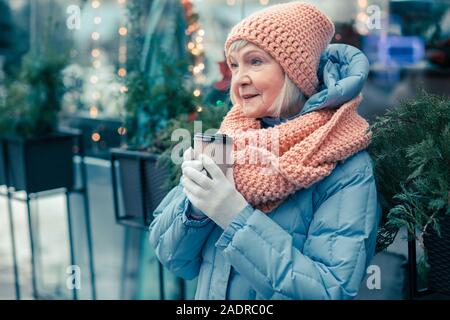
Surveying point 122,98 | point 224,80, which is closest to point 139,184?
point 224,80

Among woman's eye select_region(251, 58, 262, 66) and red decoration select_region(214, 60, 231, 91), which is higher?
woman's eye select_region(251, 58, 262, 66)

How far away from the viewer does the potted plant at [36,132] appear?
13.0ft

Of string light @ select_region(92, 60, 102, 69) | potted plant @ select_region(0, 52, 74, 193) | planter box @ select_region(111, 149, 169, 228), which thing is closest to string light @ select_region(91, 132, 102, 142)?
string light @ select_region(92, 60, 102, 69)

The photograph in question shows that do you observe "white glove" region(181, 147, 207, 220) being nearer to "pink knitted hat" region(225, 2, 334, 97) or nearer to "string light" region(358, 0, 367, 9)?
Answer: "pink knitted hat" region(225, 2, 334, 97)

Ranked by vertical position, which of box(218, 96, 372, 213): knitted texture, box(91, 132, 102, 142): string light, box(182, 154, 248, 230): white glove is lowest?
box(91, 132, 102, 142): string light

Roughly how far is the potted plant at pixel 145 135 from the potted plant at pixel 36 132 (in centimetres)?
66

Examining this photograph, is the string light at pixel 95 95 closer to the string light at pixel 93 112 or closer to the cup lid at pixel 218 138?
the string light at pixel 93 112

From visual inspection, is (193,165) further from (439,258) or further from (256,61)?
(439,258)

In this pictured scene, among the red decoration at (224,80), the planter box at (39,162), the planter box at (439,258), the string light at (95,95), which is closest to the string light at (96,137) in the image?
the string light at (95,95)

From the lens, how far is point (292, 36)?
168 centimetres

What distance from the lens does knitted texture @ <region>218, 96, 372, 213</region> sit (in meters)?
1.61

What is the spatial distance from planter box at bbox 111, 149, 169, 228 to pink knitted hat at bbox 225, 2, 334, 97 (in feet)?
4.14

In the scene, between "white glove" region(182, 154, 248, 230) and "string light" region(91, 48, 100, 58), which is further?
"string light" region(91, 48, 100, 58)

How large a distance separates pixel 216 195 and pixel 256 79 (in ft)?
0.99
